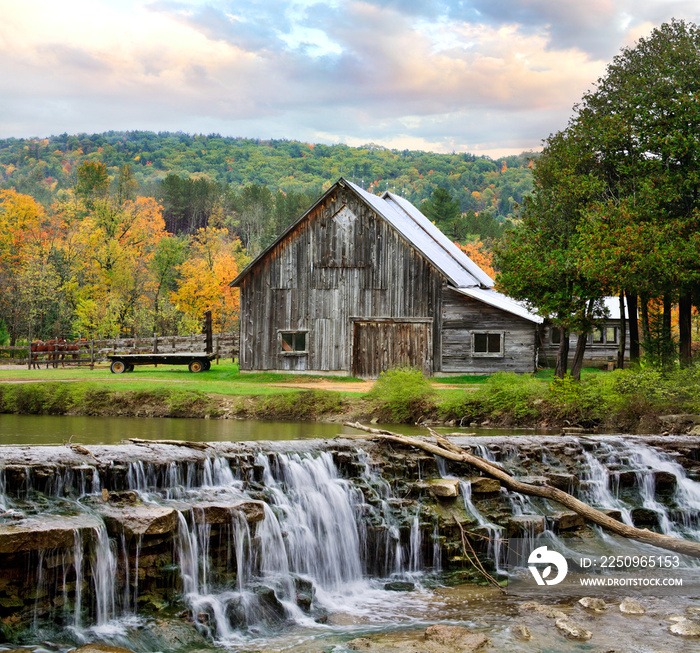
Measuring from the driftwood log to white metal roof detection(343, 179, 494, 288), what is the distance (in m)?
19.3

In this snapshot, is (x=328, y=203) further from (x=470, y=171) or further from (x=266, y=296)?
(x=470, y=171)

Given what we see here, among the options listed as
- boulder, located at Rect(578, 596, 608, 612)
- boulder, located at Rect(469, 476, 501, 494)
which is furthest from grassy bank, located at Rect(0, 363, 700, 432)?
boulder, located at Rect(578, 596, 608, 612)

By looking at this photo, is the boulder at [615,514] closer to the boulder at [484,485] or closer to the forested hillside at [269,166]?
the boulder at [484,485]

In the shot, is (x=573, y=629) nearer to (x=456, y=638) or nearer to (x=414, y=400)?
(x=456, y=638)

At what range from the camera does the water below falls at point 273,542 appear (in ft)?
27.9

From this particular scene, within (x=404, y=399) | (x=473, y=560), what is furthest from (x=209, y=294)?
(x=473, y=560)

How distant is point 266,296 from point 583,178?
15.5 m

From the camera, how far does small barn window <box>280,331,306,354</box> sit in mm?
33844

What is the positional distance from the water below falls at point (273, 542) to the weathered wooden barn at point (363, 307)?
1806cm

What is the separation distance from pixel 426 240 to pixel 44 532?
31162mm

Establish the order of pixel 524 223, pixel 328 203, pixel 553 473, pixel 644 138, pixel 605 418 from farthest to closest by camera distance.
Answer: pixel 328 203, pixel 524 223, pixel 644 138, pixel 605 418, pixel 553 473

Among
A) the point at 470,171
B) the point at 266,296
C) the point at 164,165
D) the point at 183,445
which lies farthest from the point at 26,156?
the point at 183,445

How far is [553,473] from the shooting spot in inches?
562

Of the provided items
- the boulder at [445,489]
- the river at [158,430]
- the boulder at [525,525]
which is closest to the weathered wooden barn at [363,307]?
the river at [158,430]
